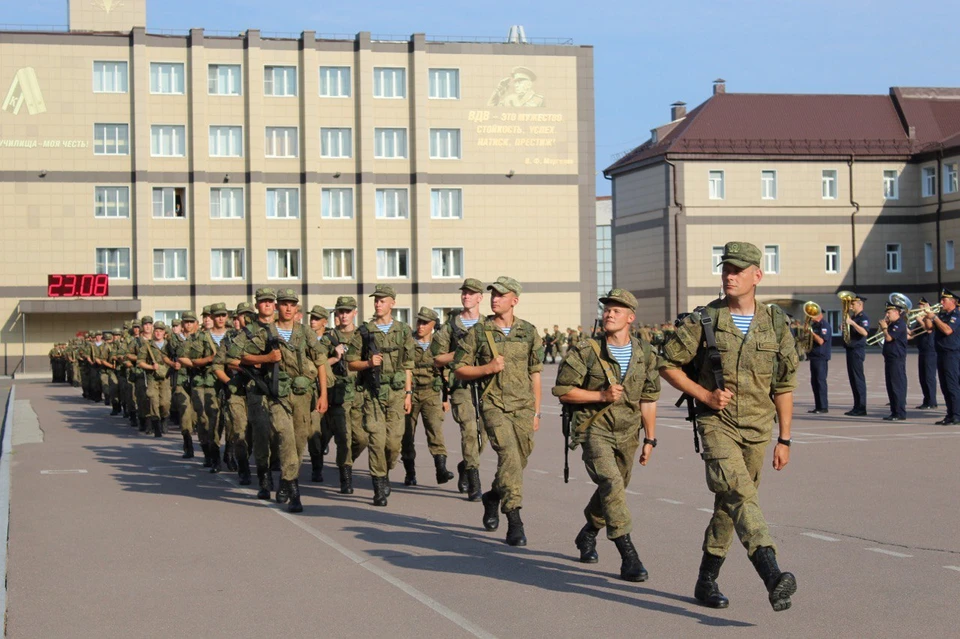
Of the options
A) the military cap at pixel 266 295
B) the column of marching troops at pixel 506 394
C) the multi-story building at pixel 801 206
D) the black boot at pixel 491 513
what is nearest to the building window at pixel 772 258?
the multi-story building at pixel 801 206

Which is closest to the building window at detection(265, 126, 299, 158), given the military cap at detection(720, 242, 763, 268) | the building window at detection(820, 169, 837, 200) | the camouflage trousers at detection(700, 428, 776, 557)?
the building window at detection(820, 169, 837, 200)

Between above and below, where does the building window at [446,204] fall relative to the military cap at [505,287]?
above

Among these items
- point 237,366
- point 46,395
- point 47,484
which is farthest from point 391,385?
point 46,395

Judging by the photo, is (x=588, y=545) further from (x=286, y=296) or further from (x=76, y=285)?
(x=76, y=285)

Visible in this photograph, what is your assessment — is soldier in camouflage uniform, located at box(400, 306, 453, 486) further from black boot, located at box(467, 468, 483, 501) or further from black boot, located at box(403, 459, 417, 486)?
black boot, located at box(467, 468, 483, 501)

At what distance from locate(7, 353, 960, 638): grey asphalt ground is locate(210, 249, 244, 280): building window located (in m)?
47.3

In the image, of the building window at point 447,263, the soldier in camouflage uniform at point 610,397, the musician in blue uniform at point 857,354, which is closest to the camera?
the soldier in camouflage uniform at point 610,397

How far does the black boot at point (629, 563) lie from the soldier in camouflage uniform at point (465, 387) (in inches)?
151

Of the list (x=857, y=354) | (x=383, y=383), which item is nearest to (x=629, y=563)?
(x=383, y=383)

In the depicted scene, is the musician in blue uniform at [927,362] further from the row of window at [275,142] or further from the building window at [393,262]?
the row of window at [275,142]

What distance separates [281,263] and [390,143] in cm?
816

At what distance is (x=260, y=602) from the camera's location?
762 cm

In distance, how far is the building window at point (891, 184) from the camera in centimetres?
6700

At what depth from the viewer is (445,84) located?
6312 centimetres
